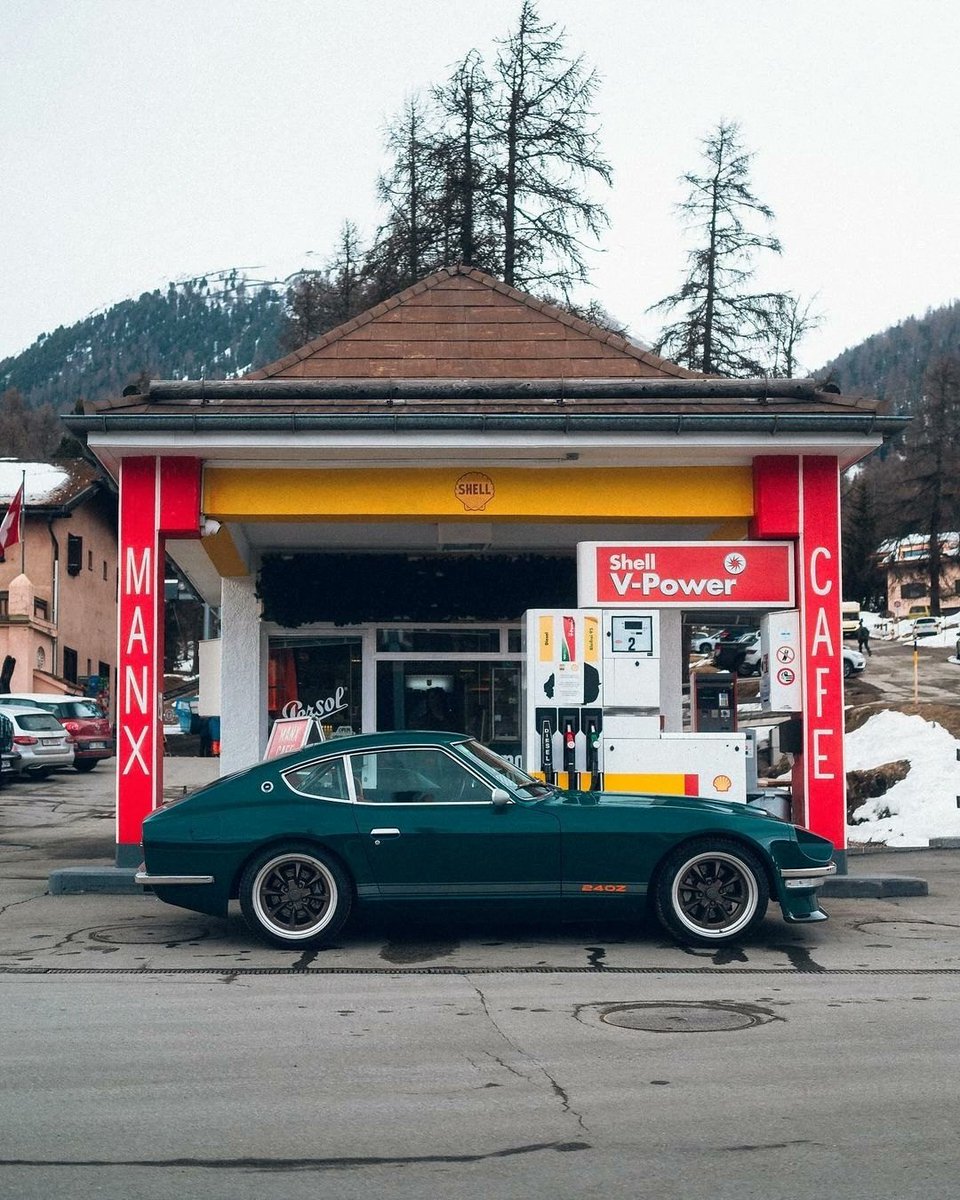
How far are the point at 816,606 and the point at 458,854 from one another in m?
5.13

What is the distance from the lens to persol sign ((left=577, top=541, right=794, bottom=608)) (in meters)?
12.6

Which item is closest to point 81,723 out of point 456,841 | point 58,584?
point 58,584

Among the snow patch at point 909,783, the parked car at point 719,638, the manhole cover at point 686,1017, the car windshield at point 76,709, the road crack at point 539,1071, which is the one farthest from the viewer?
the parked car at point 719,638

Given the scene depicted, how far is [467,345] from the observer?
15391 millimetres

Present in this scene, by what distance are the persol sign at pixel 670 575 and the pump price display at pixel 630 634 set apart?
17 centimetres

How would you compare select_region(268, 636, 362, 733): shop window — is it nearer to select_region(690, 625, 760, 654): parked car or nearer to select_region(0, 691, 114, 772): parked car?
select_region(0, 691, 114, 772): parked car

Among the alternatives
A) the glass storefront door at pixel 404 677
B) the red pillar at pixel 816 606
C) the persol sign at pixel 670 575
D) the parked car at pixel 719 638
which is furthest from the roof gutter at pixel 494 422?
the parked car at pixel 719 638

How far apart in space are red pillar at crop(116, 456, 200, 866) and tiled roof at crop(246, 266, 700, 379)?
2867 mm

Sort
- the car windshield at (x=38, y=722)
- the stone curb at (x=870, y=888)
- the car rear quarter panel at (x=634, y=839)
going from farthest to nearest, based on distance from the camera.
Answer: the car windshield at (x=38, y=722), the stone curb at (x=870, y=888), the car rear quarter panel at (x=634, y=839)

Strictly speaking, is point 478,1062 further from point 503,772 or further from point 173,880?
point 173,880

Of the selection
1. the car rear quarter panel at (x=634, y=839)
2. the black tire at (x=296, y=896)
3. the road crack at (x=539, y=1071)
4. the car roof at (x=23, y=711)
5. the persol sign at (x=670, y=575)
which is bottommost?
the road crack at (x=539, y=1071)

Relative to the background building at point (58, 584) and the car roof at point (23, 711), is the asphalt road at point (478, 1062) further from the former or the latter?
the background building at point (58, 584)

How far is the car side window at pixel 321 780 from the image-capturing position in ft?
30.2

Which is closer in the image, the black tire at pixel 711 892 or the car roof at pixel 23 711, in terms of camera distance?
the black tire at pixel 711 892
